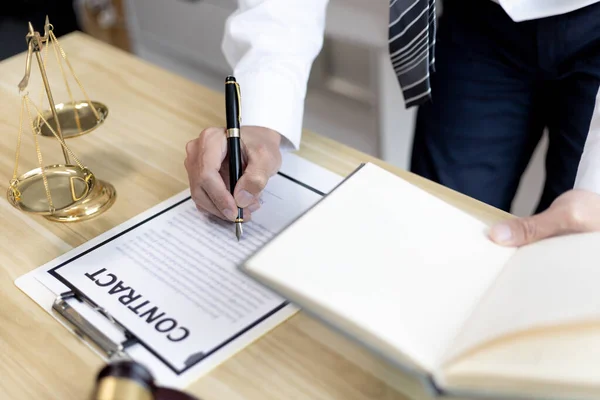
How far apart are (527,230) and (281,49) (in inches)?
18.1

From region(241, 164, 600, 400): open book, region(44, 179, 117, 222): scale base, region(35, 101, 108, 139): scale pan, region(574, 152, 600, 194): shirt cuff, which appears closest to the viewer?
region(241, 164, 600, 400): open book

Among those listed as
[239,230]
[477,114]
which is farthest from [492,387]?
[477,114]

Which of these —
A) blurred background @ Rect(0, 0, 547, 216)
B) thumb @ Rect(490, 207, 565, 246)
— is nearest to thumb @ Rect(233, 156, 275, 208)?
thumb @ Rect(490, 207, 565, 246)

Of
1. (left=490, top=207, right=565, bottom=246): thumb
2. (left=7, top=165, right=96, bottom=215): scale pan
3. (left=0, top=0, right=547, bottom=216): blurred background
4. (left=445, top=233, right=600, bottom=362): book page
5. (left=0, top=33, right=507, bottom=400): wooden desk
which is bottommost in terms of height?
(left=0, top=0, right=547, bottom=216): blurred background

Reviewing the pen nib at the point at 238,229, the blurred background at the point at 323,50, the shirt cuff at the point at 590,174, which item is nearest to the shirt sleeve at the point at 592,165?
the shirt cuff at the point at 590,174

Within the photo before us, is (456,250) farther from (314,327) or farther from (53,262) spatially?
(53,262)

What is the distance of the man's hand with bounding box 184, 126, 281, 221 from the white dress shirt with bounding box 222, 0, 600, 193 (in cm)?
4

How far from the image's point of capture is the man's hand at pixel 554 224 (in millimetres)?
600

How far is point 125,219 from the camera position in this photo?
80 centimetres

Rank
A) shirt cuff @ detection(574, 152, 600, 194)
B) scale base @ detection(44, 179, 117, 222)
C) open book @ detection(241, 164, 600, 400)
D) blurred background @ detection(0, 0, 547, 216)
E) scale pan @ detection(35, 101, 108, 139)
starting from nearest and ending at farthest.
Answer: open book @ detection(241, 164, 600, 400), shirt cuff @ detection(574, 152, 600, 194), scale base @ detection(44, 179, 117, 222), scale pan @ detection(35, 101, 108, 139), blurred background @ detection(0, 0, 547, 216)

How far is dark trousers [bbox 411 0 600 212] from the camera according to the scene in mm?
922

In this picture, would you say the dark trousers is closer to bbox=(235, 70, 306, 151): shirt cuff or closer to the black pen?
bbox=(235, 70, 306, 151): shirt cuff

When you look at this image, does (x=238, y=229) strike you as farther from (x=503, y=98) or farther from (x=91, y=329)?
(x=503, y=98)

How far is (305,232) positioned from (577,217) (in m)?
0.27
